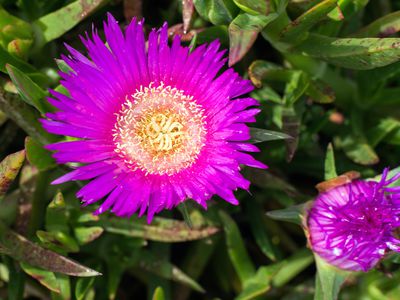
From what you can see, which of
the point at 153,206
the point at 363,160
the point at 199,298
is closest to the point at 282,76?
the point at 363,160

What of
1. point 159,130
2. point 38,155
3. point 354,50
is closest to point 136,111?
point 159,130

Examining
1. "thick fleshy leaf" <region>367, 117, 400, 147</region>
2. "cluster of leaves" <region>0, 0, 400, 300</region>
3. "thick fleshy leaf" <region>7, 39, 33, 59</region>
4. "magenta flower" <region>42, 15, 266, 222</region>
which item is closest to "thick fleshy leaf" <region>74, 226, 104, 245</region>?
"cluster of leaves" <region>0, 0, 400, 300</region>

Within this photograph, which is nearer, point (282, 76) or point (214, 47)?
point (214, 47)

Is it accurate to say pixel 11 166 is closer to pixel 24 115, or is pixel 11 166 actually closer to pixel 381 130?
pixel 24 115

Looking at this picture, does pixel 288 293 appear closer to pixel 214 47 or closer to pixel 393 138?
pixel 393 138

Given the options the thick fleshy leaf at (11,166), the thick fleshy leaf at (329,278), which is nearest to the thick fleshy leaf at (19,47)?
the thick fleshy leaf at (11,166)

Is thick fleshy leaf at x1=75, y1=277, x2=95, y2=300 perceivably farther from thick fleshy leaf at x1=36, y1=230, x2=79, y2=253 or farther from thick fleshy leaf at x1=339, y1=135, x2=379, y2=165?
thick fleshy leaf at x1=339, y1=135, x2=379, y2=165

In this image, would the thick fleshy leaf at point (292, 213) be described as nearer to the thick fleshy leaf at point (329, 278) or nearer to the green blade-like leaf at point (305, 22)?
the thick fleshy leaf at point (329, 278)
